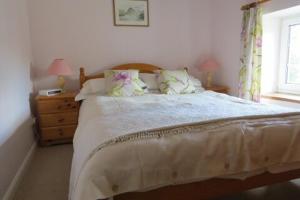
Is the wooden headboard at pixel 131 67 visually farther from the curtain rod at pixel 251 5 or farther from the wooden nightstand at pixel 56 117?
the curtain rod at pixel 251 5

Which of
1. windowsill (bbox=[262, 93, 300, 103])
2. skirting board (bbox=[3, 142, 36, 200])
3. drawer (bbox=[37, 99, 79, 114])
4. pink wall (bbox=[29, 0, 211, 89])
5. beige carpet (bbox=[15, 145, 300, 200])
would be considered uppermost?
pink wall (bbox=[29, 0, 211, 89])

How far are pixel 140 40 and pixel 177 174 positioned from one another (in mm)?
2626

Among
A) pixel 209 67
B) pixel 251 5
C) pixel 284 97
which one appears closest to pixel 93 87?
pixel 209 67

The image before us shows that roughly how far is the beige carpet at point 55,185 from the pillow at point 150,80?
1.33m

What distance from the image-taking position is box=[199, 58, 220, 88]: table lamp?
3484 mm

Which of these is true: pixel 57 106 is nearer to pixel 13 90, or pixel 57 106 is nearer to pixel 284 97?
pixel 13 90

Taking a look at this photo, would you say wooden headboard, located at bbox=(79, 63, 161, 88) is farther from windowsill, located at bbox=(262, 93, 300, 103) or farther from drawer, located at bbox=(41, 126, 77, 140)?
windowsill, located at bbox=(262, 93, 300, 103)

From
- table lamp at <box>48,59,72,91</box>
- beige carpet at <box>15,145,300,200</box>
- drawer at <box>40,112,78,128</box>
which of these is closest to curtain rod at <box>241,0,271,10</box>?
beige carpet at <box>15,145,300,200</box>

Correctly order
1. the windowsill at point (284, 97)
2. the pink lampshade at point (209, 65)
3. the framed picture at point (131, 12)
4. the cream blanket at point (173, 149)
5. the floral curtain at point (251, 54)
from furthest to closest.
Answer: the pink lampshade at point (209, 65), the framed picture at point (131, 12), the floral curtain at point (251, 54), the windowsill at point (284, 97), the cream blanket at point (173, 149)

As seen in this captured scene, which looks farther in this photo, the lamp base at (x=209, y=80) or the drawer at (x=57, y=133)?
the lamp base at (x=209, y=80)

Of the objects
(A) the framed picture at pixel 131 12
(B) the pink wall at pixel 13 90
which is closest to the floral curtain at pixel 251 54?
(A) the framed picture at pixel 131 12

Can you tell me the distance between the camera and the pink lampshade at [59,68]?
2.92 m

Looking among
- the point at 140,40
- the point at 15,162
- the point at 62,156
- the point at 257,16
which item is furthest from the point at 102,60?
the point at 257,16

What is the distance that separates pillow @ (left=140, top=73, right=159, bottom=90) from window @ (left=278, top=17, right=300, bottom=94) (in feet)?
5.39
